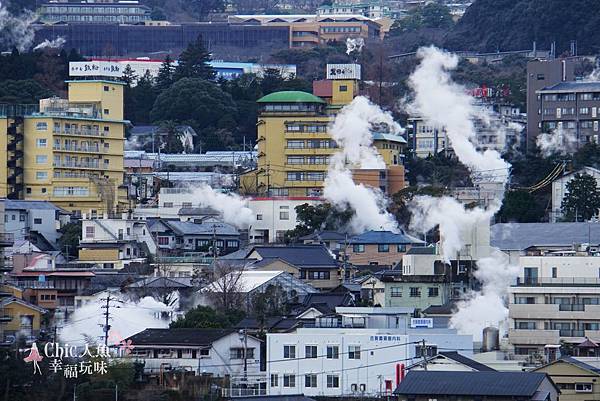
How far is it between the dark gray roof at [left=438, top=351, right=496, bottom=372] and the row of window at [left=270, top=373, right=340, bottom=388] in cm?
282

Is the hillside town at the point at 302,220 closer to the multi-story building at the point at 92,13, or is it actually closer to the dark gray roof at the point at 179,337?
the dark gray roof at the point at 179,337

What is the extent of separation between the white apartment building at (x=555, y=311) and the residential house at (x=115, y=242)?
733 inches

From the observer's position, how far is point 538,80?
80125 mm

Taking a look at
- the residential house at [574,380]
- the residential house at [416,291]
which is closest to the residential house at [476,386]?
the residential house at [574,380]

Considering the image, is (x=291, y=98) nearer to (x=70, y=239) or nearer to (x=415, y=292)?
(x=70, y=239)

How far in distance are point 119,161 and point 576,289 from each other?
30851 millimetres

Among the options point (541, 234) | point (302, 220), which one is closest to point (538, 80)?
point (302, 220)

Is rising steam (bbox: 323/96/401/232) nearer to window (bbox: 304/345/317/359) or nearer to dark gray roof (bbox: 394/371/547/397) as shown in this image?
window (bbox: 304/345/317/359)

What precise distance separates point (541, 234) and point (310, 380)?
15.8 metres

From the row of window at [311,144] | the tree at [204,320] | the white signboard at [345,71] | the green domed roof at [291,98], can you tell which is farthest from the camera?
the white signboard at [345,71]

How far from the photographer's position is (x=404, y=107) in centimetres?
8500

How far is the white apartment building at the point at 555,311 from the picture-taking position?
45.1m

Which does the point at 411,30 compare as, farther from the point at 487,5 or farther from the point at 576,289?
the point at 576,289

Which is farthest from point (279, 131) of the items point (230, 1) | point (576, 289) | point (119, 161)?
point (230, 1)
